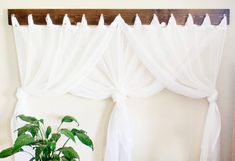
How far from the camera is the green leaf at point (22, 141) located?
195cm

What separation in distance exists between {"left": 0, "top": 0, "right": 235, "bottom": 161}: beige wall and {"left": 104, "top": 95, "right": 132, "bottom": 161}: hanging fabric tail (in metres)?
0.09

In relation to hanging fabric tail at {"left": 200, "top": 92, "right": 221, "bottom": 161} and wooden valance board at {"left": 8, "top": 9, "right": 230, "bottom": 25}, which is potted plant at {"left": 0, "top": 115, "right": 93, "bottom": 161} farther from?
hanging fabric tail at {"left": 200, "top": 92, "right": 221, "bottom": 161}

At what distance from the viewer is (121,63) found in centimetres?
240

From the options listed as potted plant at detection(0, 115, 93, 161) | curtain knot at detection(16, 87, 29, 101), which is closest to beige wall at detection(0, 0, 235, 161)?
curtain knot at detection(16, 87, 29, 101)

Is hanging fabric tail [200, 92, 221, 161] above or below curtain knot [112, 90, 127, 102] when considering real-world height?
below

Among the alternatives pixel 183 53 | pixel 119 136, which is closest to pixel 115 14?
pixel 183 53

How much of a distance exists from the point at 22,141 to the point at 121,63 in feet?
3.14

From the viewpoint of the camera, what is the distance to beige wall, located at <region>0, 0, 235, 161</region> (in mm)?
2490

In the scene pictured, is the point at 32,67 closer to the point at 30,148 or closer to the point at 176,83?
the point at 30,148

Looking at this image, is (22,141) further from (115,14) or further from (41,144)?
(115,14)

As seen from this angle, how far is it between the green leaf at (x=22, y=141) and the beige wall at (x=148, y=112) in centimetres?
52

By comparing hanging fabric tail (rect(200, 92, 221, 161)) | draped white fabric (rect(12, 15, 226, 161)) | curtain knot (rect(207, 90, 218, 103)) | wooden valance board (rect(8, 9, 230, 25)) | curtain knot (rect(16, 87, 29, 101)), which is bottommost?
hanging fabric tail (rect(200, 92, 221, 161))
